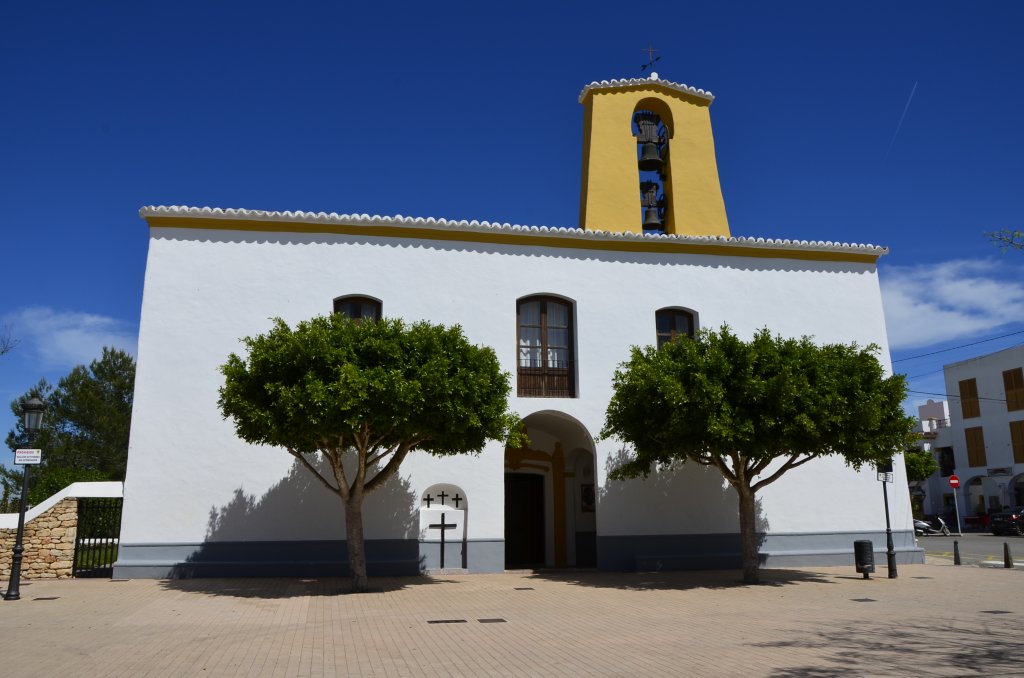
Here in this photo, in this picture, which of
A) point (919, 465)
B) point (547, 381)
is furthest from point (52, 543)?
point (919, 465)

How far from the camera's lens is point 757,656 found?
7930 millimetres

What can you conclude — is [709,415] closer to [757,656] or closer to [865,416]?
[865,416]

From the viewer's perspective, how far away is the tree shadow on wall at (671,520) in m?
17.2

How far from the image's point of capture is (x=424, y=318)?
56.5 feet

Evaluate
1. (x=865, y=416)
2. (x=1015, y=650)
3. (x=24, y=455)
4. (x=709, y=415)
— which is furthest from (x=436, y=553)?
(x=1015, y=650)

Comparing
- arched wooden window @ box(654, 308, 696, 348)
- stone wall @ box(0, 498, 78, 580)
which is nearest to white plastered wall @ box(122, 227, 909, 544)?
arched wooden window @ box(654, 308, 696, 348)

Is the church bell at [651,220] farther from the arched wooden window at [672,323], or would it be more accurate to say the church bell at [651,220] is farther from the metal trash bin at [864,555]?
the metal trash bin at [864,555]

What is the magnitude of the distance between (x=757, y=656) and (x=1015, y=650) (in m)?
2.79

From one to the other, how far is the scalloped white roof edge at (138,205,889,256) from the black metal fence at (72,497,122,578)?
6.29 m

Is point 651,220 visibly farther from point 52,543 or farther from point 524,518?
point 52,543

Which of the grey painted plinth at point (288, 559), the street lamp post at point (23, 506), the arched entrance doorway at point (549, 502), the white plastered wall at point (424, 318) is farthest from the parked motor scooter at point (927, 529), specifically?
the street lamp post at point (23, 506)

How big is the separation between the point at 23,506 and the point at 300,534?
5020 mm

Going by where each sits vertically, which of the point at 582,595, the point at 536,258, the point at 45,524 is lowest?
the point at 582,595

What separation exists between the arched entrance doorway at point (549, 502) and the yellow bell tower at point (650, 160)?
5898 mm
